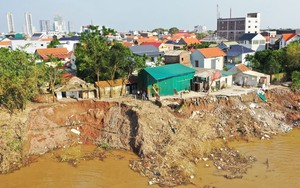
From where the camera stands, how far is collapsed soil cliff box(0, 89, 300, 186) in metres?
19.7

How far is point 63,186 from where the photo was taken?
17.6m

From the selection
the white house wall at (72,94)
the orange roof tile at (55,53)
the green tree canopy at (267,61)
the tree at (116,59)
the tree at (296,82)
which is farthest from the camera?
the orange roof tile at (55,53)

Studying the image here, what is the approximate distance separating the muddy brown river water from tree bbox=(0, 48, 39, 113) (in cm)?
541

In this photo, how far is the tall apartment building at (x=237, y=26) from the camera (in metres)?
83.8

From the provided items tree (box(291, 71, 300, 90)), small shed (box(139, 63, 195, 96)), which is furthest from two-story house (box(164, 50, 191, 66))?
tree (box(291, 71, 300, 90))

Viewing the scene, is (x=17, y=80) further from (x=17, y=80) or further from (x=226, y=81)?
(x=226, y=81)

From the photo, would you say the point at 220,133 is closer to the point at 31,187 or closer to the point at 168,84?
the point at 168,84

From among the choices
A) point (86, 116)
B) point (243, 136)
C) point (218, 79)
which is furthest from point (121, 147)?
point (218, 79)

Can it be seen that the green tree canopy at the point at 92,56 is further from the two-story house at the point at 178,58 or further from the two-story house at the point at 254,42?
the two-story house at the point at 254,42

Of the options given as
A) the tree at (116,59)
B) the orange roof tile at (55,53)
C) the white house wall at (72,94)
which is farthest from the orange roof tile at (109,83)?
the orange roof tile at (55,53)

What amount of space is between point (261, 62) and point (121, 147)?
79.3 ft

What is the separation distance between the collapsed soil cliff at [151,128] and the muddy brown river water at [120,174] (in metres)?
0.87

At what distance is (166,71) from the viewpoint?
2794cm

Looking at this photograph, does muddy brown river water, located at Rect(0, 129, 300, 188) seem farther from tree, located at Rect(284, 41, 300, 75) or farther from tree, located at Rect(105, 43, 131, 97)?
tree, located at Rect(284, 41, 300, 75)
